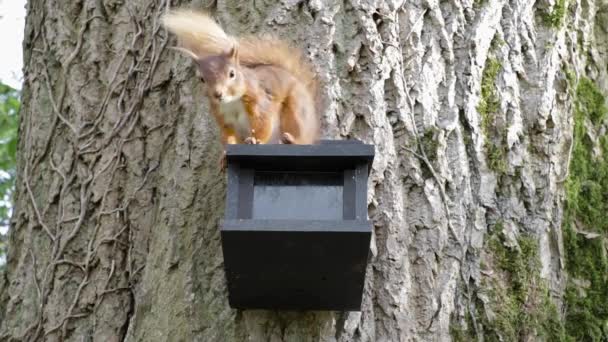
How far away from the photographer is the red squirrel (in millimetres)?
2072

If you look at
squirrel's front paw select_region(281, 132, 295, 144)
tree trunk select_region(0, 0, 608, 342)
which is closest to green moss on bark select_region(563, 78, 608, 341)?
tree trunk select_region(0, 0, 608, 342)

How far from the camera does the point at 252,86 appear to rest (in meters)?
2.10

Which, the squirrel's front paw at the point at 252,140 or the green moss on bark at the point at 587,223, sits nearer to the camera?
the squirrel's front paw at the point at 252,140

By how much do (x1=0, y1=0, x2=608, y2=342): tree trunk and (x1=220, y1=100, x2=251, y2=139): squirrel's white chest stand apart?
0.67ft

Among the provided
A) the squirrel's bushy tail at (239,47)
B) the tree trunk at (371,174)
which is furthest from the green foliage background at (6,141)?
the squirrel's bushy tail at (239,47)

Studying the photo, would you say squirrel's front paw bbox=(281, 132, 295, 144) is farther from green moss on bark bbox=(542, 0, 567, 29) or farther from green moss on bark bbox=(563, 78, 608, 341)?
green moss on bark bbox=(542, 0, 567, 29)

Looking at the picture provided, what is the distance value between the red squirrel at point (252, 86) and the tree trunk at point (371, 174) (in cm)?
15

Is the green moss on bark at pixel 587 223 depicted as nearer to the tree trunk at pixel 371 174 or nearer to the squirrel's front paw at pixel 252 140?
the tree trunk at pixel 371 174

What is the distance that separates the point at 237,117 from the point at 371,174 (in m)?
0.38

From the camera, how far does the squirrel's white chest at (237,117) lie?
2123 millimetres

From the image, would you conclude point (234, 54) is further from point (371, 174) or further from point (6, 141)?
point (6, 141)

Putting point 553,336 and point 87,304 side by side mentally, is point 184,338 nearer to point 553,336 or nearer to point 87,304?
point 87,304

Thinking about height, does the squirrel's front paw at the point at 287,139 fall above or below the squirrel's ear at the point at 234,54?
below

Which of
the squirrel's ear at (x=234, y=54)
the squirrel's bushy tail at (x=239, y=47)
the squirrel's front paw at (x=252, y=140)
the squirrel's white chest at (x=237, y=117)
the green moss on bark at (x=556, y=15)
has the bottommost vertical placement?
the squirrel's front paw at (x=252, y=140)
